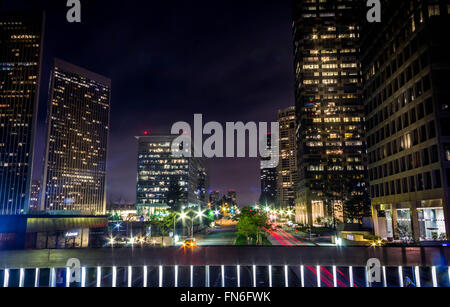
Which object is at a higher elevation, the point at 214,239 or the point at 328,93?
the point at 328,93

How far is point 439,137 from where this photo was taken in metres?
46.9

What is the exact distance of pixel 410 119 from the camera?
2165 inches

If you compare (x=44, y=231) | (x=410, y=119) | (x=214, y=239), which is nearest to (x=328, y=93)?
(x=410, y=119)

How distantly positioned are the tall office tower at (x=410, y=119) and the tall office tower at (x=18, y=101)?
16665cm

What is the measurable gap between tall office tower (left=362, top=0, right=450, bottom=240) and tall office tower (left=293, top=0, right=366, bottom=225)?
268ft

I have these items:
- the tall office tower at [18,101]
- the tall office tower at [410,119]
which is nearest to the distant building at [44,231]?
the tall office tower at [410,119]

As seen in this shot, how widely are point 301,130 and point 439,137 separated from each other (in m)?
112

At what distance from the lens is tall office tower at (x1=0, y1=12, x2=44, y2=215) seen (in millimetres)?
160500

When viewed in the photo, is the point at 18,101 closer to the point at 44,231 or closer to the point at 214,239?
the point at 44,231

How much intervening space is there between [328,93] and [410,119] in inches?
4200

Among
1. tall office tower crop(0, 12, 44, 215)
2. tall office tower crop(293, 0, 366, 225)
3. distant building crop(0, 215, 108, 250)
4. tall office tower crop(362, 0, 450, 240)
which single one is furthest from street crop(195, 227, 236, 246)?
tall office tower crop(0, 12, 44, 215)

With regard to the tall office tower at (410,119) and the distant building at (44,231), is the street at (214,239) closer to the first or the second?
the distant building at (44,231)

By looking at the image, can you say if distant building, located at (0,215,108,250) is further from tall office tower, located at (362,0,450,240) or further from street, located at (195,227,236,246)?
tall office tower, located at (362,0,450,240)
